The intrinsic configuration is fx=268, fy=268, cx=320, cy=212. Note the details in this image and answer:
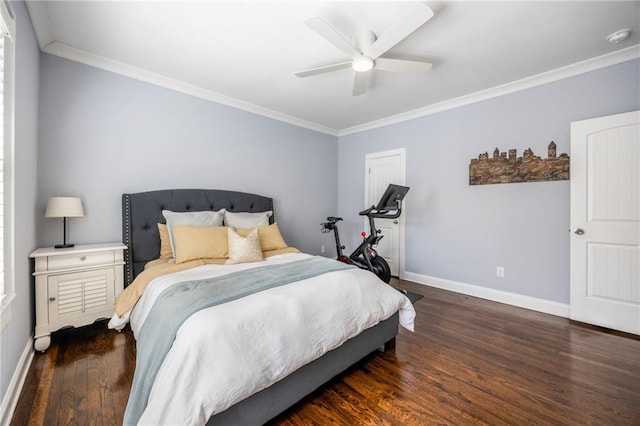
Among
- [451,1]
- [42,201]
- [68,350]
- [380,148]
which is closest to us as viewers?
[451,1]

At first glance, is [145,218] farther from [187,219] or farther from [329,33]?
[329,33]

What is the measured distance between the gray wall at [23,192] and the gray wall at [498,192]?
398 centimetres

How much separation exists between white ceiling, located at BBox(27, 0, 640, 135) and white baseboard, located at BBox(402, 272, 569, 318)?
2408mm

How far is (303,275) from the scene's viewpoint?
189 cm

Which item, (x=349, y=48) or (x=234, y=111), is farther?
(x=234, y=111)

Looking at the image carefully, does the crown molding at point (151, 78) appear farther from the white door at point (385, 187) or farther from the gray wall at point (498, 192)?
the gray wall at point (498, 192)

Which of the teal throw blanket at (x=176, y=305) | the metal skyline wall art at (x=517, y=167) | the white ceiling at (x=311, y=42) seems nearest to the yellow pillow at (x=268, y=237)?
the teal throw blanket at (x=176, y=305)

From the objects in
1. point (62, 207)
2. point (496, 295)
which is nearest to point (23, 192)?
point (62, 207)

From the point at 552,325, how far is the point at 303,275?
258 cm

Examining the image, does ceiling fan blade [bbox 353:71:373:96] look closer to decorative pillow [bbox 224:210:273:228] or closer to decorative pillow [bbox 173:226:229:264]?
decorative pillow [bbox 224:210:273:228]

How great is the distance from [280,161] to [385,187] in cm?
173

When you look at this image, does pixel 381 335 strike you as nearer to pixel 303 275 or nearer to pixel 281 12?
pixel 303 275

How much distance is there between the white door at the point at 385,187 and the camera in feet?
13.7

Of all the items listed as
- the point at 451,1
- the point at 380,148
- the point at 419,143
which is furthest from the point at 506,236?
the point at 451,1
